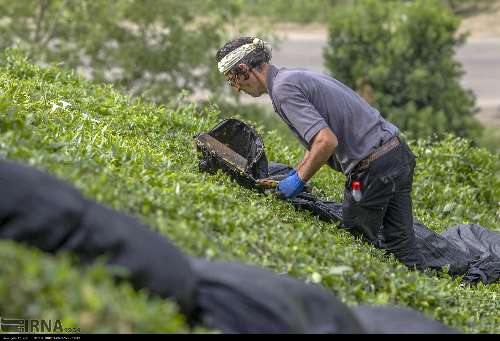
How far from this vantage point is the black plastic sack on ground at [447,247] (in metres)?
7.32

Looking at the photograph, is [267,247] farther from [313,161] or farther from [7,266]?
[7,266]

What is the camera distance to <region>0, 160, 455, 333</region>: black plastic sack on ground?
4.23m

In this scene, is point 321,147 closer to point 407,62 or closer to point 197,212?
point 197,212

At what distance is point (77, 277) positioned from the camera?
366 cm

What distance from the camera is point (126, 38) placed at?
18.3 metres

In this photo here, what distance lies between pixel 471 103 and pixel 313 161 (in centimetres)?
1137

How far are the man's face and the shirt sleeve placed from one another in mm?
286

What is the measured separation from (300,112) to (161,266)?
7.85 ft

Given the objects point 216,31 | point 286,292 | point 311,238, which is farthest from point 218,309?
point 216,31

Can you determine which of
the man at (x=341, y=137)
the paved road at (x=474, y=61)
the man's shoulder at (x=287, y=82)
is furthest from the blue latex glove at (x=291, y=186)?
the paved road at (x=474, y=61)

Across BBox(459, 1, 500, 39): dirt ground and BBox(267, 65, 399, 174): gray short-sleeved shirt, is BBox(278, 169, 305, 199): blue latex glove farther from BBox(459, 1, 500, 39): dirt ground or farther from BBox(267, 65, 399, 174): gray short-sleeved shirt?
BBox(459, 1, 500, 39): dirt ground

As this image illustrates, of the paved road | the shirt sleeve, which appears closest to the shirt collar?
the shirt sleeve

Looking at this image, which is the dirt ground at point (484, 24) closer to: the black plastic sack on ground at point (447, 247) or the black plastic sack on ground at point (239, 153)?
the black plastic sack on ground at point (447, 247)

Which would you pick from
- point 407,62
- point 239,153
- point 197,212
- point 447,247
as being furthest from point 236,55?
point 407,62
